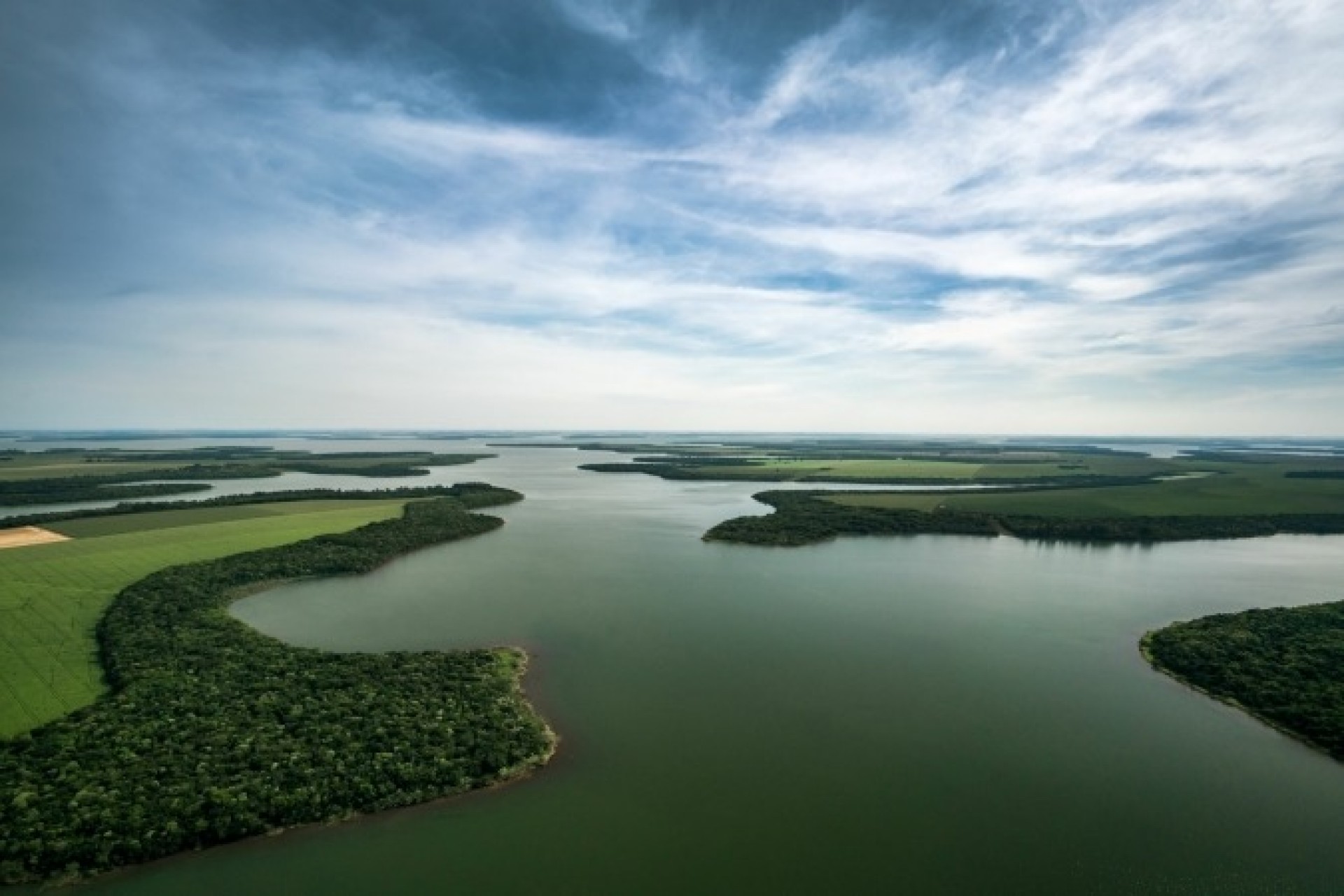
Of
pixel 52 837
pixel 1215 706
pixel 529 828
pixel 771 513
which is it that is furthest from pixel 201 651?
pixel 771 513

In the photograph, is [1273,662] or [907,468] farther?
[907,468]

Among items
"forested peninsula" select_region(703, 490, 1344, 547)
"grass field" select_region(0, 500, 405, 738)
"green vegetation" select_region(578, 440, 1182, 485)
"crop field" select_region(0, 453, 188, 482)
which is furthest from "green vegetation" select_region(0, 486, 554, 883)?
"crop field" select_region(0, 453, 188, 482)

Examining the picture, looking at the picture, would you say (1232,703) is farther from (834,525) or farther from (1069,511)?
(1069,511)

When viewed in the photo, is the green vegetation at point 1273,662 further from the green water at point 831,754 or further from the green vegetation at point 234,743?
the green vegetation at point 234,743

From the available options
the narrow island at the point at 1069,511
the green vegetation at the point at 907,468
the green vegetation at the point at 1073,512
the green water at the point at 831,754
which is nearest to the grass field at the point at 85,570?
the green water at the point at 831,754

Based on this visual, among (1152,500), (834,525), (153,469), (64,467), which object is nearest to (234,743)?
(834,525)

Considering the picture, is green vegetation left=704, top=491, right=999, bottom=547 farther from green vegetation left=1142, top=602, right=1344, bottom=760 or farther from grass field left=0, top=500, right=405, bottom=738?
grass field left=0, top=500, right=405, bottom=738
